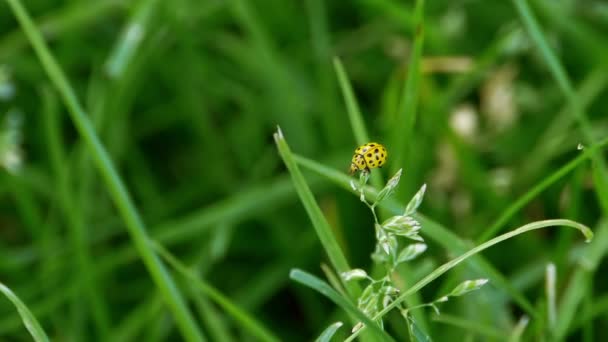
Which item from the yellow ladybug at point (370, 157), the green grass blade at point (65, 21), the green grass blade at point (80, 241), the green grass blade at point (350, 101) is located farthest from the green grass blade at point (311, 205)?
the green grass blade at point (65, 21)

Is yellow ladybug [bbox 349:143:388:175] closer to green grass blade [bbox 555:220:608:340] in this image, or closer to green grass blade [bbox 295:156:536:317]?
green grass blade [bbox 295:156:536:317]

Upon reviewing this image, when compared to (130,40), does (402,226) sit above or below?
below

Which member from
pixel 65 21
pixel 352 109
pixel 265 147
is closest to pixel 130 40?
pixel 65 21

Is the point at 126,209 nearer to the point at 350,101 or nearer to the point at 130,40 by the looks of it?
the point at 350,101

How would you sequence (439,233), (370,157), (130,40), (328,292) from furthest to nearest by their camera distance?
(130,40), (439,233), (370,157), (328,292)

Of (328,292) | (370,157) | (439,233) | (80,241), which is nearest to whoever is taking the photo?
(328,292)

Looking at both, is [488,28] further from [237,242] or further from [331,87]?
[237,242]

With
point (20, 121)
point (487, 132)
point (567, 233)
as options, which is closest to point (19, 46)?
point (20, 121)

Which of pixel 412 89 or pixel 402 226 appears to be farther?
pixel 412 89

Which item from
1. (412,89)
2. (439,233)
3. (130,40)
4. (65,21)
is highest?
(65,21)
